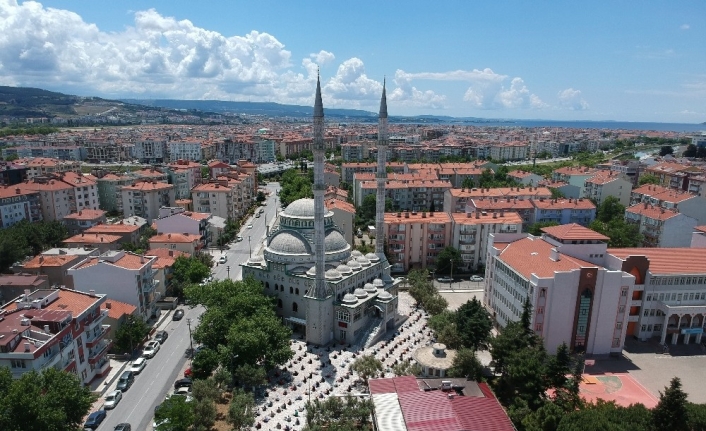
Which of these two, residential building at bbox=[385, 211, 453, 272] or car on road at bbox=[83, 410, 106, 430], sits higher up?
residential building at bbox=[385, 211, 453, 272]

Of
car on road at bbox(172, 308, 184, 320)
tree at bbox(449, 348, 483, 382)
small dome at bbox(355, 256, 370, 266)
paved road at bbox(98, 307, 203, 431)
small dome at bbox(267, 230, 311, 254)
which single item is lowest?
paved road at bbox(98, 307, 203, 431)

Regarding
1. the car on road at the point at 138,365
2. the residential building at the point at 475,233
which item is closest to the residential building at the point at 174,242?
the car on road at the point at 138,365

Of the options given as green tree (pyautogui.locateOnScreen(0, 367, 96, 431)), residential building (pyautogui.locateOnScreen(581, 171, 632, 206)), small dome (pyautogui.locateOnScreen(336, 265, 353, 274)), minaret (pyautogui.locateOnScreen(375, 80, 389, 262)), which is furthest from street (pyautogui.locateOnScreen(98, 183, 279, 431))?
residential building (pyautogui.locateOnScreen(581, 171, 632, 206))

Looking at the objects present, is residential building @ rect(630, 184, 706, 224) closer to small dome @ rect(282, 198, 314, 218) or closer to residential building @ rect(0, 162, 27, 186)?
small dome @ rect(282, 198, 314, 218)

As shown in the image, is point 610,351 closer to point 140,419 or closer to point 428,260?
point 428,260

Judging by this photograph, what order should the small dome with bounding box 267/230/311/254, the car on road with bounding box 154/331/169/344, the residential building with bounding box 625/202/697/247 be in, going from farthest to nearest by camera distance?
the residential building with bounding box 625/202/697/247
the small dome with bounding box 267/230/311/254
the car on road with bounding box 154/331/169/344

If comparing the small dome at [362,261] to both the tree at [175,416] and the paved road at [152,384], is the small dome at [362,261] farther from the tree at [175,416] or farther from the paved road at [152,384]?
the tree at [175,416]

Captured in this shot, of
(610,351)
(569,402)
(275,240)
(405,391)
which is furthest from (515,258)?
(275,240)
